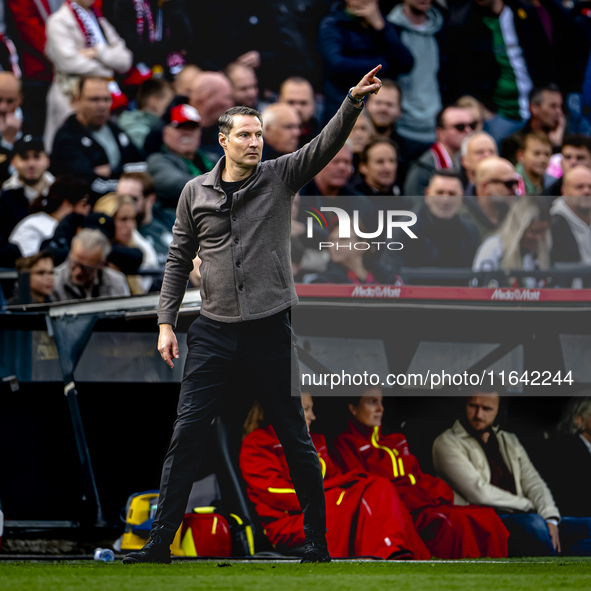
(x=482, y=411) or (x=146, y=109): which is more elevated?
(x=146, y=109)

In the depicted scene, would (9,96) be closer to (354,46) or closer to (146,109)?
(146,109)

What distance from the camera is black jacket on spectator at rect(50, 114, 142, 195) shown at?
581 cm

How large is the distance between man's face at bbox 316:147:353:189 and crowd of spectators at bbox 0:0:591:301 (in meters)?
0.01

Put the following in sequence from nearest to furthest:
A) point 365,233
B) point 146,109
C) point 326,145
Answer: point 326,145
point 365,233
point 146,109

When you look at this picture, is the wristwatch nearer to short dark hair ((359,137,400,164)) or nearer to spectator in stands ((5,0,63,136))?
short dark hair ((359,137,400,164))

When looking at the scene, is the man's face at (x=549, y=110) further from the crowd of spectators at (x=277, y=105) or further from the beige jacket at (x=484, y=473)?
the beige jacket at (x=484, y=473)

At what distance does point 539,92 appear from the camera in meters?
6.43

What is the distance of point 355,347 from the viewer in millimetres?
4602

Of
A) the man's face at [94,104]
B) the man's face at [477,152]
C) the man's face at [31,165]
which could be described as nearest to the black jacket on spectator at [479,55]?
the man's face at [477,152]

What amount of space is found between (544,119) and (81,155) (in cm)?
345

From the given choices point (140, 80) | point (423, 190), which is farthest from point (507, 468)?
point (140, 80)

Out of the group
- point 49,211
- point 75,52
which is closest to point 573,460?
point 49,211

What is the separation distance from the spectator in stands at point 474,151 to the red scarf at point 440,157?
4.0 inches

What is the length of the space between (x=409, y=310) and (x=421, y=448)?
76cm
